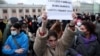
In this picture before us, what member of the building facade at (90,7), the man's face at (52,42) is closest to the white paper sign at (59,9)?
the man's face at (52,42)

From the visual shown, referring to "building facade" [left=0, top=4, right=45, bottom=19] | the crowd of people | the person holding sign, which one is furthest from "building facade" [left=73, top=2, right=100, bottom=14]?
"building facade" [left=0, top=4, right=45, bottom=19]

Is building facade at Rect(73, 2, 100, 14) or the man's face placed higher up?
the man's face

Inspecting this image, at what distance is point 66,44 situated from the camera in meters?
3.75

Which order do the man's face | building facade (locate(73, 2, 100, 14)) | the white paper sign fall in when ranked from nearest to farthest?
the white paper sign → the man's face → building facade (locate(73, 2, 100, 14))

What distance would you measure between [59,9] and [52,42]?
17.1 inches

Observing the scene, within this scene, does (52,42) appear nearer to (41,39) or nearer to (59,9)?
(41,39)

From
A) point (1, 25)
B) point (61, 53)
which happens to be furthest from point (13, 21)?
point (1, 25)

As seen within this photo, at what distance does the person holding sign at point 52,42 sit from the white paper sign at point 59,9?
152mm

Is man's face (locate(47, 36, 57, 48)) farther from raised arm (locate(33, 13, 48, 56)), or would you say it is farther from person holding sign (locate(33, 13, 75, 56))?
raised arm (locate(33, 13, 48, 56))

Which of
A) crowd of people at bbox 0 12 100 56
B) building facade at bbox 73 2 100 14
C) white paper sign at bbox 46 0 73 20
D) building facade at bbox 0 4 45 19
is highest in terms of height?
white paper sign at bbox 46 0 73 20

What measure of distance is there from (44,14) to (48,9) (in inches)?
3.5

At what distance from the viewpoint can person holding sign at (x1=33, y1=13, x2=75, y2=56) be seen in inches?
141

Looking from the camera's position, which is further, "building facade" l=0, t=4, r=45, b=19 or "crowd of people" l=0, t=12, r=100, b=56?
"building facade" l=0, t=4, r=45, b=19

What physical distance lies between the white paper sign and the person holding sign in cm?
15
